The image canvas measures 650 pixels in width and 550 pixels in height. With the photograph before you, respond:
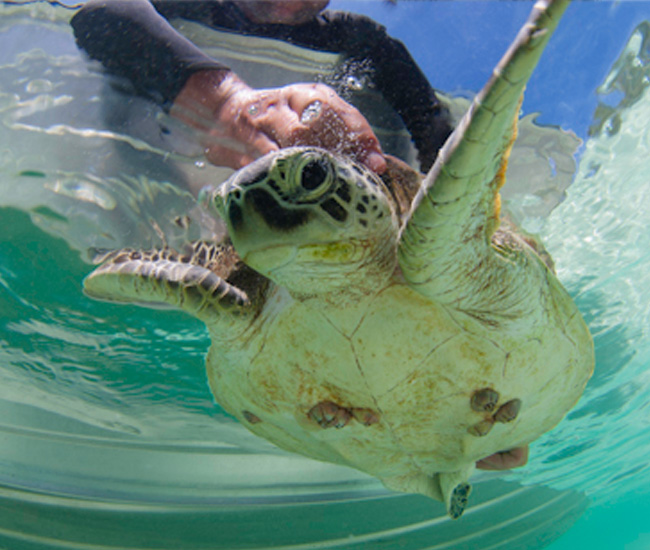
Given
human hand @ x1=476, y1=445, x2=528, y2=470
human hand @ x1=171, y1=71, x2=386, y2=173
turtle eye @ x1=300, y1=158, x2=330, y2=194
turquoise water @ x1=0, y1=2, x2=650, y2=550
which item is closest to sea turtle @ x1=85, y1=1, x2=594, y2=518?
turtle eye @ x1=300, y1=158, x2=330, y2=194

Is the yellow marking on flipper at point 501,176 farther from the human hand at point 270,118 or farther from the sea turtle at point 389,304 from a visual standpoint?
the human hand at point 270,118

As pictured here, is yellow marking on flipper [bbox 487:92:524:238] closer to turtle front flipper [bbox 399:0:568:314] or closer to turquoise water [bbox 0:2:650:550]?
turtle front flipper [bbox 399:0:568:314]

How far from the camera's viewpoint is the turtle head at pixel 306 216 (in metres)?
1.60

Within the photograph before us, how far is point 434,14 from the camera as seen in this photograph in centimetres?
278

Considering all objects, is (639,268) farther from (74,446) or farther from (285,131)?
(74,446)

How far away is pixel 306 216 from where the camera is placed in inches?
65.4

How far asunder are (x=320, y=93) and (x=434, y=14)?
923 mm

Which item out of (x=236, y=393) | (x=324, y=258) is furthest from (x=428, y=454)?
(x=324, y=258)

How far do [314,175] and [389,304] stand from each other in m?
0.84

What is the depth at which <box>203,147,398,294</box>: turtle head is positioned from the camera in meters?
1.60

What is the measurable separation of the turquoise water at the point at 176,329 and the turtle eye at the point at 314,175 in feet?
5.42

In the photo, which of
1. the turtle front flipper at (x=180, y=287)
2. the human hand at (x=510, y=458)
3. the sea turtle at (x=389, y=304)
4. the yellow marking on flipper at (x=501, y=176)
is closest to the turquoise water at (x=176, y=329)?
the turtle front flipper at (x=180, y=287)

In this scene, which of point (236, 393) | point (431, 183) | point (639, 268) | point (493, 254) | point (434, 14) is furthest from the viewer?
point (639, 268)

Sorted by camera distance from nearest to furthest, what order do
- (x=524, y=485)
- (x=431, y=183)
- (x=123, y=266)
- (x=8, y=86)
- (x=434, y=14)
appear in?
(x=431, y=183) → (x=123, y=266) → (x=434, y=14) → (x=8, y=86) → (x=524, y=485)
